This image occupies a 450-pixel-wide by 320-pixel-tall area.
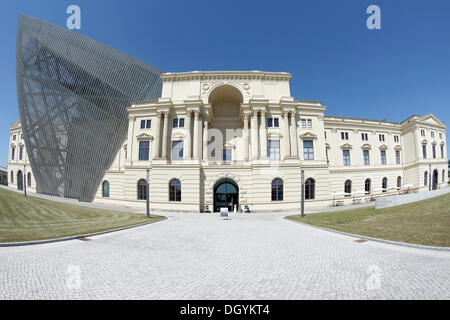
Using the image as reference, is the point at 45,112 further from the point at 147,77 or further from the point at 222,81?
the point at 222,81

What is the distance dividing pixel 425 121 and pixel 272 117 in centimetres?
3847

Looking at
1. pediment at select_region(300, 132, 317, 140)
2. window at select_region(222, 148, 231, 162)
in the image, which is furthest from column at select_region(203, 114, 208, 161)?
pediment at select_region(300, 132, 317, 140)

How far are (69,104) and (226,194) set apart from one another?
96.9 ft

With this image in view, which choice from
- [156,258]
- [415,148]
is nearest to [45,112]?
[156,258]

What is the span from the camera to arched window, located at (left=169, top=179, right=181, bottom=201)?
26422 millimetres

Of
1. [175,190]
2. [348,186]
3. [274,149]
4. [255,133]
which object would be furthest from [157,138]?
[348,186]

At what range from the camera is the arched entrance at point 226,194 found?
2773 cm

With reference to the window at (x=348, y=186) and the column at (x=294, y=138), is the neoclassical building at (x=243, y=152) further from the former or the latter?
the window at (x=348, y=186)

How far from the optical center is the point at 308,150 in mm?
29547

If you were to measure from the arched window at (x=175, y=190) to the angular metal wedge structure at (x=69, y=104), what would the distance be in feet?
48.0

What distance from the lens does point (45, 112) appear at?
28.4 meters

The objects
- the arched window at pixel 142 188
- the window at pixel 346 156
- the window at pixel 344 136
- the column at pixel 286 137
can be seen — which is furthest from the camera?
the window at pixel 344 136

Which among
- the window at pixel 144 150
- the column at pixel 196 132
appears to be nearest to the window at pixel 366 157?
the column at pixel 196 132

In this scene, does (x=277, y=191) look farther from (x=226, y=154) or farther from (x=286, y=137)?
(x=226, y=154)
